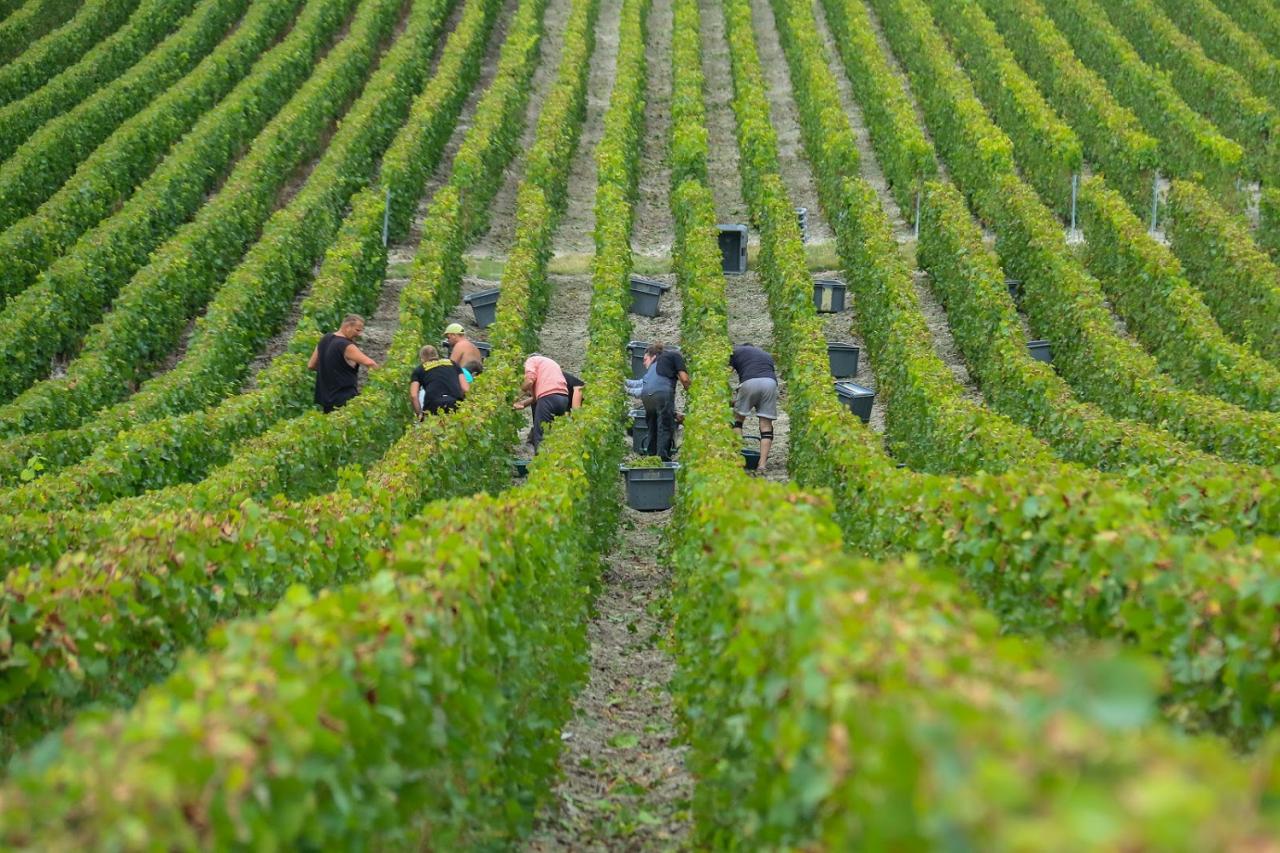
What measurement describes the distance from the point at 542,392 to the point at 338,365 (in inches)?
76.3

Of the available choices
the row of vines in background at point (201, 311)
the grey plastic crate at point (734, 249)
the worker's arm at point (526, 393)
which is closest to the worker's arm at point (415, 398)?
the worker's arm at point (526, 393)

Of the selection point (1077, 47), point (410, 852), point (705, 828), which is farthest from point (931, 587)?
point (1077, 47)

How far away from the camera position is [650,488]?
49.6 feet

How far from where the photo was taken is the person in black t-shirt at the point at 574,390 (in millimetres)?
15270

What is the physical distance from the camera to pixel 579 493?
1111 cm

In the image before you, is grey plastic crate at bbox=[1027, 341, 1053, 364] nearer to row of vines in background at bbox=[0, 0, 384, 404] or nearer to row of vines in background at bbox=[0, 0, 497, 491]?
row of vines in background at bbox=[0, 0, 497, 491]

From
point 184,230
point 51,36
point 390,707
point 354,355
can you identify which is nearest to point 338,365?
point 354,355

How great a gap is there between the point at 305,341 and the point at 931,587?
13.0 metres

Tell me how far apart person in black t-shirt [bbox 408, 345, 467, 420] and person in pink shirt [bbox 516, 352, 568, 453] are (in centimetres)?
81

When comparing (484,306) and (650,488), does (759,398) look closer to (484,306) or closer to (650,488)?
(650,488)

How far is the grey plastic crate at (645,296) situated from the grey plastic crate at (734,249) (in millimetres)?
1980

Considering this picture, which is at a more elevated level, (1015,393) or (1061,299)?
(1061,299)

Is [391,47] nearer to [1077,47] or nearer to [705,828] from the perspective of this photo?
[1077,47]

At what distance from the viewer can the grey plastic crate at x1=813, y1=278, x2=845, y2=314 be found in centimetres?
2116
